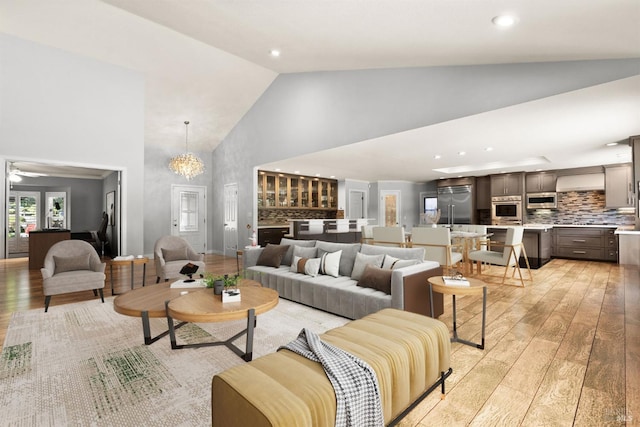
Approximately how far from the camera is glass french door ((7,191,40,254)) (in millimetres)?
8344

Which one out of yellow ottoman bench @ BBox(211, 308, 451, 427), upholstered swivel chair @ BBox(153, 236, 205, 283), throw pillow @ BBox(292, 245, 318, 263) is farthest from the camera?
upholstered swivel chair @ BBox(153, 236, 205, 283)

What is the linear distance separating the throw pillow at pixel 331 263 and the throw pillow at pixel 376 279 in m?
0.53

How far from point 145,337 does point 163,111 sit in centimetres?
588

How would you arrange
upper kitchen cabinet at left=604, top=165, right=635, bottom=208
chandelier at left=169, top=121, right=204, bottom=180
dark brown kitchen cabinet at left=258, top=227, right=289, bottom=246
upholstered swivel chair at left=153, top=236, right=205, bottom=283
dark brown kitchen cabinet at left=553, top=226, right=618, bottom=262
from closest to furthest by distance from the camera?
upholstered swivel chair at left=153, top=236, right=205, bottom=283
upper kitchen cabinet at left=604, top=165, right=635, bottom=208
dark brown kitchen cabinet at left=553, top=226, right=618, bottom=262
chandelier at left=169, top=121, right=204, bottom=180
dark brown kitchen cabinet at left=258, top=227, right=289, bottom=246

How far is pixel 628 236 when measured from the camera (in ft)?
20.9

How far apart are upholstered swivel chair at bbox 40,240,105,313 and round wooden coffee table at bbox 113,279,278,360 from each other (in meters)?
1.56

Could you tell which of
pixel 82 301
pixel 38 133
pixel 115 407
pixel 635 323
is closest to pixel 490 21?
pixel 635 323

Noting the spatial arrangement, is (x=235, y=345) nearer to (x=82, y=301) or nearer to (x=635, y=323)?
(x=82, y=301)

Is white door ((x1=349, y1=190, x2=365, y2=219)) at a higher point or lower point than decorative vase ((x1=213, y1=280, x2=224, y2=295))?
higher

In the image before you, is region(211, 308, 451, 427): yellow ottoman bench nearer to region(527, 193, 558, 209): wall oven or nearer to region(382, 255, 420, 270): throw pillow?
region(382, 255, 420, 270): throw pillow

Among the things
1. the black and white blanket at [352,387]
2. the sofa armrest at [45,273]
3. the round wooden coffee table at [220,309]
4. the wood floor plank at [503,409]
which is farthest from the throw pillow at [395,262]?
the sofa armrest at [45,273]

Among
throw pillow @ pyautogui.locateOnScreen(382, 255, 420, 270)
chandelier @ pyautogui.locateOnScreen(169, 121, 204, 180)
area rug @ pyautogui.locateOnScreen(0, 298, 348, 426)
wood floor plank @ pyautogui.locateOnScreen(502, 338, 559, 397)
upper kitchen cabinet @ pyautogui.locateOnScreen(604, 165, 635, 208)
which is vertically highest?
chandelier @ pyautogui.locateOnScreen(169, 121, 204, 180)

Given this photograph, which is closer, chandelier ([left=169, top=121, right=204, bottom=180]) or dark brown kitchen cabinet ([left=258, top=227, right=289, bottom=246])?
chandelier ([left=169, top=121, right=204, bottom=180])

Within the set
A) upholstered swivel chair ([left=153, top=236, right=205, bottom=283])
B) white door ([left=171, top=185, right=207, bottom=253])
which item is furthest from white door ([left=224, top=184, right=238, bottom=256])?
upholstered swivel chair ([left=153, top=236, right=205, bottom=283])
